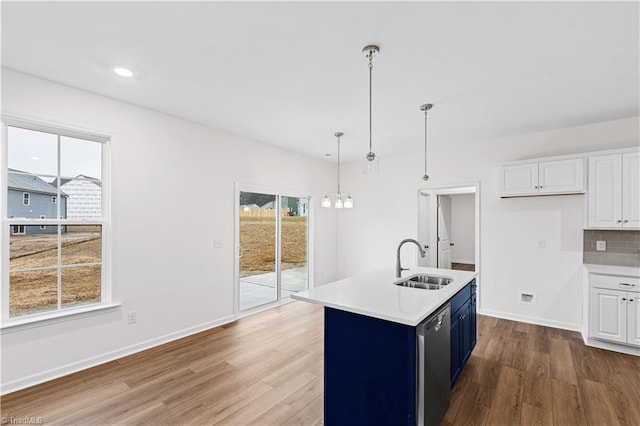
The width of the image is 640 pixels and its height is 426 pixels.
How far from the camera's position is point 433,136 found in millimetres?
4434

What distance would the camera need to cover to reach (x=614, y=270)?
342 cm

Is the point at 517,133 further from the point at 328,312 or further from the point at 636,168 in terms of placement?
the point at 328,312

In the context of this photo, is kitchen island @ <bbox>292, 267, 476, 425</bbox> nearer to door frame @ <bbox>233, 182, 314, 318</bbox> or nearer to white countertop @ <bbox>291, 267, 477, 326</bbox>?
white countertop @ <bbox>291, 267, 477, 326</bbox>

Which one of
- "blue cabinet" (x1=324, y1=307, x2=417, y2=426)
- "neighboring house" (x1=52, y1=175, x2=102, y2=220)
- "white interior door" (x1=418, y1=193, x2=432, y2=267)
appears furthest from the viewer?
"white interior door" (x1=418, y1=193, x2=432, y2=267)

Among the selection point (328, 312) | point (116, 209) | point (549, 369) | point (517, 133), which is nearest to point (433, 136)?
point (517, 133)

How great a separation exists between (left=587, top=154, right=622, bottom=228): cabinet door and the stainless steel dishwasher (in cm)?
280

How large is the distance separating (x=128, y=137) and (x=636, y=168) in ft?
18.5

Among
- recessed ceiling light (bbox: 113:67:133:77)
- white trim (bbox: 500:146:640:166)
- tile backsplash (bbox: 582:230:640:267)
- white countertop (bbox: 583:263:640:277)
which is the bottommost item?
white countertop (bbox: 583:263:640:277)

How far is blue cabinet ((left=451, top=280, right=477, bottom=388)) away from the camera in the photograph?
2549mm

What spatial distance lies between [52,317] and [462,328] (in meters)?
3.72

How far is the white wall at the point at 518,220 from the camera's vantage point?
13.1ft

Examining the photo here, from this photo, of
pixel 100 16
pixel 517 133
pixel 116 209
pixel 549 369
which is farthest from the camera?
pixel 517 133

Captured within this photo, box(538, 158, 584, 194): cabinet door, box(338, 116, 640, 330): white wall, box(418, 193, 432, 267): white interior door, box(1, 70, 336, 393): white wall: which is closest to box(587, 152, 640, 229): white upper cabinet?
box(538, 158, 584, 194): cabinet door

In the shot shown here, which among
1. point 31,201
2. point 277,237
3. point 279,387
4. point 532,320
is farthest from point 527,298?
point 31,201
